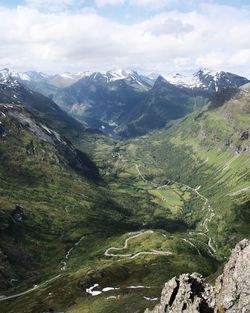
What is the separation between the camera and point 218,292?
77.1 metres

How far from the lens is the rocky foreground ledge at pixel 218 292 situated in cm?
6931

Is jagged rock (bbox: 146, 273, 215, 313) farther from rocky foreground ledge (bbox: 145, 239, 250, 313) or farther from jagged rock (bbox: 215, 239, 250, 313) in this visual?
jagged rock (bbox: 215, 239, 250, 313)

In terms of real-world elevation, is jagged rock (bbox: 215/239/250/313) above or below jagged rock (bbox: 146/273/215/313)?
above

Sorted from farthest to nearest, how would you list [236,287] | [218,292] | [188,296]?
1. [188,296]
2. [218,292]
3. [236,287]

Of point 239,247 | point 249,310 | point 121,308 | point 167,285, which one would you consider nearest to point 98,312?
point 121,308

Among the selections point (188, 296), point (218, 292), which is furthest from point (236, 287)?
point (188, 296)

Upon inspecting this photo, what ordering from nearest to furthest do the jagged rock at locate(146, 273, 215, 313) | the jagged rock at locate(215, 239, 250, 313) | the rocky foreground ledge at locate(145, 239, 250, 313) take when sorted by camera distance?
the jagged rock at locate(215, 239, 250, 313) → the rocky foreground ledge at locate(145, 239, 250, 313) → the jagged rock at locate(146, 273, 215, 313)

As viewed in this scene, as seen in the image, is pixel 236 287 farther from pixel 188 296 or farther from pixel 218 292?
pixel 188 296

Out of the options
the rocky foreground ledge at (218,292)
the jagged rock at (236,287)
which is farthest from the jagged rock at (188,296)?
the jagged rock at (236,287)

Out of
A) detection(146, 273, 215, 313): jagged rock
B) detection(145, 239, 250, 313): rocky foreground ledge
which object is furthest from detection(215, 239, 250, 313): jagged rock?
detection(146, 273, 215, 313): jagged rock

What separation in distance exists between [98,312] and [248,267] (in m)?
126

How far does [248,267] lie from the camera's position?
7119 cm

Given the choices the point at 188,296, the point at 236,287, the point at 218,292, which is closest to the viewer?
the point at 236,287

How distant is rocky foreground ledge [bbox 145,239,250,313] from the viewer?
227ft
